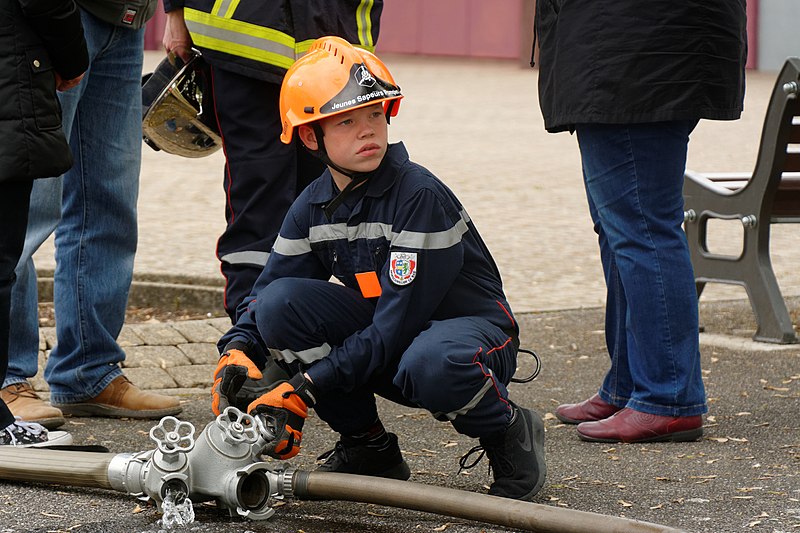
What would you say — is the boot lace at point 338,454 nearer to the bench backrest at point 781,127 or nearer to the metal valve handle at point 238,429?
the metal valve handle at point 238,429

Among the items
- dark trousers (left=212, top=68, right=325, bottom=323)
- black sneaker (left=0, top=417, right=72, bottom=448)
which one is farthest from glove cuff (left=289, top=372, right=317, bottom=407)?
dark trousers (left=212, top=68, right=325, bottom=323)

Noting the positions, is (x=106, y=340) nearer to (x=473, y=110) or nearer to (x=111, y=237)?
(x=111, y=237)

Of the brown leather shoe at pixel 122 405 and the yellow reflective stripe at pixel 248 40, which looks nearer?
the yellow reflective stripe at pixel 248 40

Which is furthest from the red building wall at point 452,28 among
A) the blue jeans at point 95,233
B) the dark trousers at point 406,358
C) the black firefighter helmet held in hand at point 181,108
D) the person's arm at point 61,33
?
the dark trousers at point 406,358

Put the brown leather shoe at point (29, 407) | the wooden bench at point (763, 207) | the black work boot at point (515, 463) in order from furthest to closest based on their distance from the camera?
1. the wooden bench at point (763, 207)
2. the brown leather shoe at point (29, 407)
3. the black work boot at point (515, 463)

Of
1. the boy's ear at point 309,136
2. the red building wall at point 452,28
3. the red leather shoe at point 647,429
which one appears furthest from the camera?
the red building wall at point 452,28

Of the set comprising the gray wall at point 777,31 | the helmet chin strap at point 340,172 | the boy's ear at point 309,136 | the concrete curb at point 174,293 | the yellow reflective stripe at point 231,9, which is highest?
the yellow reflective stripe at point 231,9

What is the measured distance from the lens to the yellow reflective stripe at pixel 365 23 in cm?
440

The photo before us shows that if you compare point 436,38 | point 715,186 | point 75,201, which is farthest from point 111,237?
point 436,38

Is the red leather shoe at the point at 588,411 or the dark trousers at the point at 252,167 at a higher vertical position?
the dark trousers at the point at 252,167

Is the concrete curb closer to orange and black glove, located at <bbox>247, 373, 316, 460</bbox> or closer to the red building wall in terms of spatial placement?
orange and black glove, located at <bbox>247, 373, 316, 460</bbox>

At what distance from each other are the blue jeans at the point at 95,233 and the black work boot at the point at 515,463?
5.18 ft

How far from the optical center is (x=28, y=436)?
12.7 feet

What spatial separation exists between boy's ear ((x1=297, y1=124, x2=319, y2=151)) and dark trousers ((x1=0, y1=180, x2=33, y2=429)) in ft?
2.46
